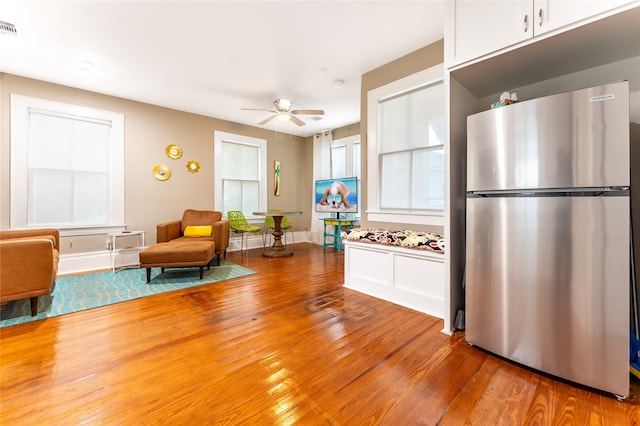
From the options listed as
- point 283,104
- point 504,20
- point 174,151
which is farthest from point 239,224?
point 504,20

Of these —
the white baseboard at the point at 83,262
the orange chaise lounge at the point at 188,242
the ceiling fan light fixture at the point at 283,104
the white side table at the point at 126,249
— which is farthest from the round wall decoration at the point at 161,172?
the ceiling fan light fixture at the point at 283,104

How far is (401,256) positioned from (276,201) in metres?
4.17

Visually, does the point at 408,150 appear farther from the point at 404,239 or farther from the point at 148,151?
the point at 148,151

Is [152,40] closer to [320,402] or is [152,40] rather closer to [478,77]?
[478,77]

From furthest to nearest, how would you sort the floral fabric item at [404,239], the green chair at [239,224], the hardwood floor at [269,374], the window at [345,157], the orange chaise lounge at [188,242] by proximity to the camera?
the window at [345,157] → the green chair at [239,224] → the orange chaise lounge at [188,242] → the floral fabric item at [404,239] → the hardwood floor at [269,374]

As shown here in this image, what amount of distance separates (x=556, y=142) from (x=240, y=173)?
522 centimetres

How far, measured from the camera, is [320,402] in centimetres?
126

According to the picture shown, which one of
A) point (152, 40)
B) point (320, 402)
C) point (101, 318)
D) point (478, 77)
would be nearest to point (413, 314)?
point (320, 402)

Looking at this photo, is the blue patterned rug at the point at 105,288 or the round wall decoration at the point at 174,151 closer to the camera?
the blue patterned rug at the point at 105,288

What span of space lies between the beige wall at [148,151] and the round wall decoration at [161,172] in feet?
0.24

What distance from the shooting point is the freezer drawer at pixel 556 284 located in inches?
48.9

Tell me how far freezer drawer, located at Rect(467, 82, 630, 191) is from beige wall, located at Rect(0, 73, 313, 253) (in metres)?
4.75

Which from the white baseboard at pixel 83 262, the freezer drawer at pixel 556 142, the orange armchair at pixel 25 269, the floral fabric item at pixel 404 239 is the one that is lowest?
the white baseboard at pixel 83 262

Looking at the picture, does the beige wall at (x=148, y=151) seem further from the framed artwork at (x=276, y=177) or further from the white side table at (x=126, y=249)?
the framed artwork at (x=276, y=177)
